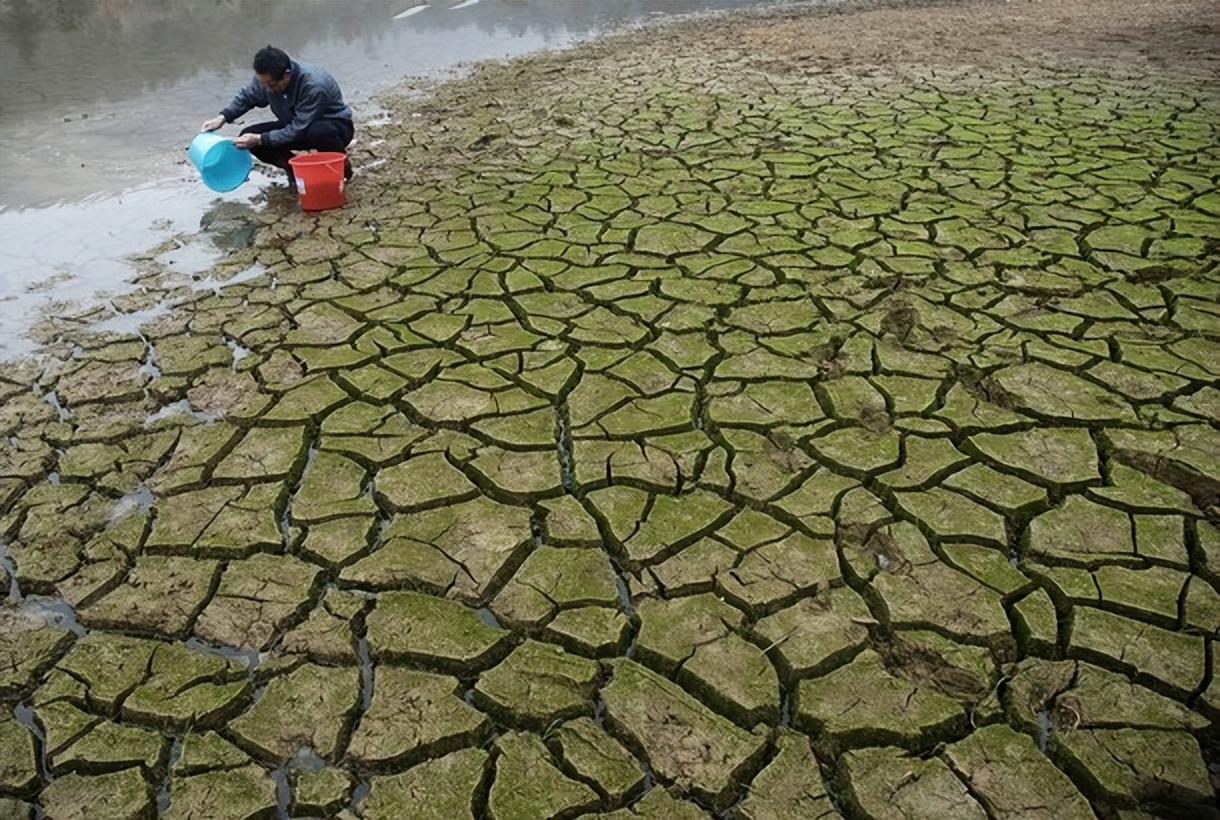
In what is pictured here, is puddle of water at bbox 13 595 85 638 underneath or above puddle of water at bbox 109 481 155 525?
underneath

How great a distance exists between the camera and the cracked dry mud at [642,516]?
7.03 feet

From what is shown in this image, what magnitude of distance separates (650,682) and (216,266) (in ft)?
12.0

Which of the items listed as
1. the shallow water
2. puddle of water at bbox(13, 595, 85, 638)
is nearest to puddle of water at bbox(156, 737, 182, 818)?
puddle of water at bbox(13, 595, 85, 638)

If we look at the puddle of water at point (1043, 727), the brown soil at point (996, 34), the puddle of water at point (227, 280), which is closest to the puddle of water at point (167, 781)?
the puddle of water at point (1043, 727)

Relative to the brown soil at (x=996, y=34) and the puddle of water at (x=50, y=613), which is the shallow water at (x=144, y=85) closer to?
the puddle of water at (x=50, y=613)

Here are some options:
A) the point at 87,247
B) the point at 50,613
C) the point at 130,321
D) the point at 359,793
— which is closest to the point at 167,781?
the point at 359,793

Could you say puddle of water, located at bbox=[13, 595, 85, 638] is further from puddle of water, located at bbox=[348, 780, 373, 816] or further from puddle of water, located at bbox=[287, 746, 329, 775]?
puddle of water, located at bbox=[348, 780, 373, 816]

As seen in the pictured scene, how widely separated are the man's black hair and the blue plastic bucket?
47 centimetres

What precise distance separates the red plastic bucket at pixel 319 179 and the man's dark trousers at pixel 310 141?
184 mm

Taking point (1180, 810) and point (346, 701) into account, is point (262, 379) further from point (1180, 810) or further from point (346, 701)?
point (1180, 810)

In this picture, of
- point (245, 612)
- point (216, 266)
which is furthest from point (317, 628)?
point (216, 266)

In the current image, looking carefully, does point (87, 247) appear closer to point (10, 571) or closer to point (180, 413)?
point (180, 413)

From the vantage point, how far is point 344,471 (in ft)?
10.4

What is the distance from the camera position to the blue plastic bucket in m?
5.40
